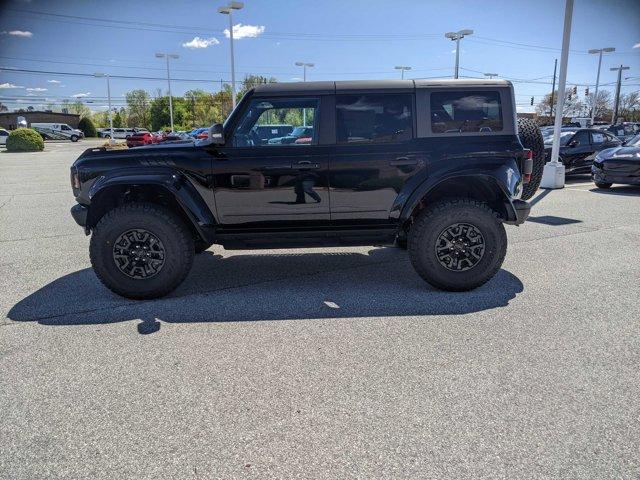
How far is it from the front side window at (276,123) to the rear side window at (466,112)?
1.19 m

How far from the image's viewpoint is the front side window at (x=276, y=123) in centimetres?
451

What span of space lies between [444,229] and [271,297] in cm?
179

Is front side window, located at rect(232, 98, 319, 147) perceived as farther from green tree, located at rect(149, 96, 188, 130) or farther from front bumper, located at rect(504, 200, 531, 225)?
green tree, located at rect(149, 96, 188, 130)

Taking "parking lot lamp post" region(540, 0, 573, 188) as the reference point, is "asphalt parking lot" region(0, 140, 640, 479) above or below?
below

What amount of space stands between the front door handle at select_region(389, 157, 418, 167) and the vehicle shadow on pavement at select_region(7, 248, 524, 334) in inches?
49.4

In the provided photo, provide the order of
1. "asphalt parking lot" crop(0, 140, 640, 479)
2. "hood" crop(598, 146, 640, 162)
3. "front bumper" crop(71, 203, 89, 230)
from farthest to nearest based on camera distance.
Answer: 1. "hood" crop(598, 146, 640, 162)
2. "front bumper" crop(71, 203, 89, 230)
3. "asphalt parking lot" crop(0, 140, 640, 479)

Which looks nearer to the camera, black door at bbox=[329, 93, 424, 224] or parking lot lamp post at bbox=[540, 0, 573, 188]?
black door at bbox=[329, 93, 424, 224]

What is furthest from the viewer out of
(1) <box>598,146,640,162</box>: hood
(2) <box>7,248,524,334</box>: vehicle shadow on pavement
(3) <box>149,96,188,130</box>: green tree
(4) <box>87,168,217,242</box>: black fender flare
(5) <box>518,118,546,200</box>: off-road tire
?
(3) <box>149,96,188,130</box>: green tree

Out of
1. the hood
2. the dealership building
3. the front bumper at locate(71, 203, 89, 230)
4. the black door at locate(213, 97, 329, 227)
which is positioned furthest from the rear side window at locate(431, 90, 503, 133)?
the dealership building

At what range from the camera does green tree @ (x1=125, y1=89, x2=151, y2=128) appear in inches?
3744

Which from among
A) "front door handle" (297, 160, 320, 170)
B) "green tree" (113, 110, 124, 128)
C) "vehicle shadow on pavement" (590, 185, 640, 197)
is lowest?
"vehicle shadow on pavement" (590, 185, 640, 197)

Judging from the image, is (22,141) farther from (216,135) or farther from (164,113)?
(164,113)

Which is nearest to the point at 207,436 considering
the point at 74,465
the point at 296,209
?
the point at 74,465

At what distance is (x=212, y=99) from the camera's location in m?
81.1
